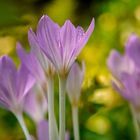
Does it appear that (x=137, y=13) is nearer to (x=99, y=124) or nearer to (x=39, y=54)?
(x=99, y=124)

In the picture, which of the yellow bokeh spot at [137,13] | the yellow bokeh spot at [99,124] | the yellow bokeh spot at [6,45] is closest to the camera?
the yellow bokeh spot at [99,124]

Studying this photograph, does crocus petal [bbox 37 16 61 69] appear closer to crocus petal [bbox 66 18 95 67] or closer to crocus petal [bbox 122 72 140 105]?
crocus petal [bbox 66 18 95 67]

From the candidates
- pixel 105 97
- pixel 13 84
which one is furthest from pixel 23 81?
pixel 105 97

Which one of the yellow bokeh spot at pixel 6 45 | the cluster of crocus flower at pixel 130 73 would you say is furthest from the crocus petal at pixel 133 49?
the yellow bokeh spot at pixel 6 45

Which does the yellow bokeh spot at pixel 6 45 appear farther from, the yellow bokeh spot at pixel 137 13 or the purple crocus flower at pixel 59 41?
the purple crocus flower at pixel 59 41

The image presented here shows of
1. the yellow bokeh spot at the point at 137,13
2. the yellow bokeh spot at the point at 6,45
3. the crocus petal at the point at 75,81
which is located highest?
the yellow bokeh spot at the point at 137,13

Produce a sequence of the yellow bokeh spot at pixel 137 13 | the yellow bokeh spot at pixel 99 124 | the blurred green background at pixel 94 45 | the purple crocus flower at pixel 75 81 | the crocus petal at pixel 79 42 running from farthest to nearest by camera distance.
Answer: the yellow bokeh spot at pixel 137 13 < the yellow bokeh spot at pixel 99 124 < the blurred green background at pixel 94 45 < the purple crocus flower at pixel 75 81 < the crocus petal at pixel 79 42
